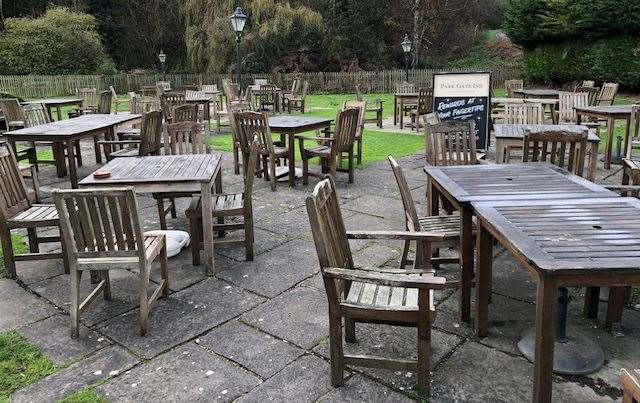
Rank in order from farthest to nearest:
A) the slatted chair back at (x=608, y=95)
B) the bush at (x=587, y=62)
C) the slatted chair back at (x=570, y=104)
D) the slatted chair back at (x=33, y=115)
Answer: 1. the bush at (x=587, y=62)
2. the slatted chair back at (x=608, y=95)
3. the slatted chair back at (x=570, y=104)
4. the slatted chair back at (x=33, y=115)

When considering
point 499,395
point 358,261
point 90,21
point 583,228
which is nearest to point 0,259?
point 358,261

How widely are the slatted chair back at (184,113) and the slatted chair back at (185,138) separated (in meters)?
1.88

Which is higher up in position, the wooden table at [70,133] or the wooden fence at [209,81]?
the wooden fence at [209,81]

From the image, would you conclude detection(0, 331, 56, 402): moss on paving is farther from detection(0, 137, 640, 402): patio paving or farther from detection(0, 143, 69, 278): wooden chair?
detection(0, 143, 69, 278): wooden chair

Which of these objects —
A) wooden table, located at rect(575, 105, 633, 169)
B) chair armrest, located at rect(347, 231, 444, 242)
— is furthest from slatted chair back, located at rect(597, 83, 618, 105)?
chair armrest, located at rect(347, 231, 444, 242)

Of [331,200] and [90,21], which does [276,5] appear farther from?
[331,200]

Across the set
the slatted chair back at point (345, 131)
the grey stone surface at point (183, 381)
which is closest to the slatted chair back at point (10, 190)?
the grey stone surface at point (183, 381)

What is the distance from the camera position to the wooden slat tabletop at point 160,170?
149 inches

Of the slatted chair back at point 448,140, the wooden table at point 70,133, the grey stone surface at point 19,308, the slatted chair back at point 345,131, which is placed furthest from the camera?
the slatted chair back at point 345,131

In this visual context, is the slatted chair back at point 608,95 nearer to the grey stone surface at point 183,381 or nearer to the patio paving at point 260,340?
the patio paving at point 260,340

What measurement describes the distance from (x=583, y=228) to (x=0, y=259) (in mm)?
4275

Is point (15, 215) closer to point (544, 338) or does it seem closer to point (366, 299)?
point (366, 299)

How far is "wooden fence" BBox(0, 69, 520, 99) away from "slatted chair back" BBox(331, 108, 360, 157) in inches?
653

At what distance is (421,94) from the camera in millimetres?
10750
